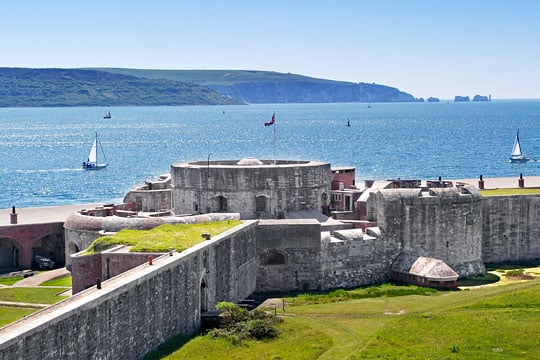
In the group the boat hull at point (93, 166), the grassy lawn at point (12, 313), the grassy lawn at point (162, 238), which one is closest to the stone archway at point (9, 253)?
the grassy lawn at point (162, 238)

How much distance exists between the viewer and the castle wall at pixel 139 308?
23.8m

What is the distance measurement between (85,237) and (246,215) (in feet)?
27.3

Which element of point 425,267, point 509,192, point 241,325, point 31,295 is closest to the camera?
point 241,325

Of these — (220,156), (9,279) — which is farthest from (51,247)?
(220,156)

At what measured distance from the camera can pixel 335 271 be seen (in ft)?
144

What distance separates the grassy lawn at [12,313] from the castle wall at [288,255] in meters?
12.1

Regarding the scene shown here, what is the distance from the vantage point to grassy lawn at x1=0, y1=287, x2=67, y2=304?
3747 cm

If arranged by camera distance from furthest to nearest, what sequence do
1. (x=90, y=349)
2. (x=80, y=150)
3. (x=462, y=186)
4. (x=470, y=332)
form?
(x=80, y=150) < (x=462, y=186) < (x=470, y=332) < (x=90, y=349)

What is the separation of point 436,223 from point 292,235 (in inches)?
307

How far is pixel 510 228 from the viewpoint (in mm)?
50875

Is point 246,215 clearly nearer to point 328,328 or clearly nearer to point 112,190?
point 328,328

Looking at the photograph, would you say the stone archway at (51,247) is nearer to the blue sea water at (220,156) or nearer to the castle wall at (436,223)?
the castle wall at (436,223)

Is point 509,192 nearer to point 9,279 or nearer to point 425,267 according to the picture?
point 425,267

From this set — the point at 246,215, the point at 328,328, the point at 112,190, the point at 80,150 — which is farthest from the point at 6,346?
the point at 80,150
